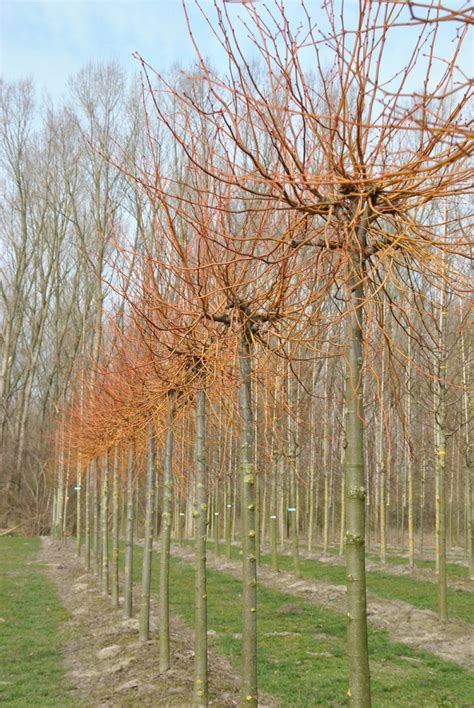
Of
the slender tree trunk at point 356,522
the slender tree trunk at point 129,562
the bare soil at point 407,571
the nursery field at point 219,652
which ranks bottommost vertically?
the bare soil at point 407,571

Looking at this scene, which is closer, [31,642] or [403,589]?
[31,642]

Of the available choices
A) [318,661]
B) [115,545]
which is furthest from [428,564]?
[318,661]

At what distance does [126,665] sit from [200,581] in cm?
240

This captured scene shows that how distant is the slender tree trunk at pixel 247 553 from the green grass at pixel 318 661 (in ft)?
7.75

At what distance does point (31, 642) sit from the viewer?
346 inches

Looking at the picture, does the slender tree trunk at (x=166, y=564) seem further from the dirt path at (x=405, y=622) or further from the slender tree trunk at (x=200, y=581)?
the dirt path at (x=405, y=622)

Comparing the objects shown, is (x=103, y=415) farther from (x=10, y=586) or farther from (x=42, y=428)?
(x=42, y=428)

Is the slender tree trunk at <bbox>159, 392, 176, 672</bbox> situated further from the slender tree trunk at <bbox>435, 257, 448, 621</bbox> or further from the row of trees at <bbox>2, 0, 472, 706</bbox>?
the slender tree trunk at <bbox>435, 257, 448, 621</bbox>

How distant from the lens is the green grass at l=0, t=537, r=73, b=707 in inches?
256

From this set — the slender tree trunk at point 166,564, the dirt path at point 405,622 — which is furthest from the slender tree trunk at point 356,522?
the dirt path at point 405,622

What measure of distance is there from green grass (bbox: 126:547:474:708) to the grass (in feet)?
5.06

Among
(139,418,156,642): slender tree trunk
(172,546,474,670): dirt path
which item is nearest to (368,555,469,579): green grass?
(172,546,474,670): dirt path

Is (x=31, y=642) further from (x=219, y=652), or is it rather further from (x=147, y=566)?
(x=219, y=652)

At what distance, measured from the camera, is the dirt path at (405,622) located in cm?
784
